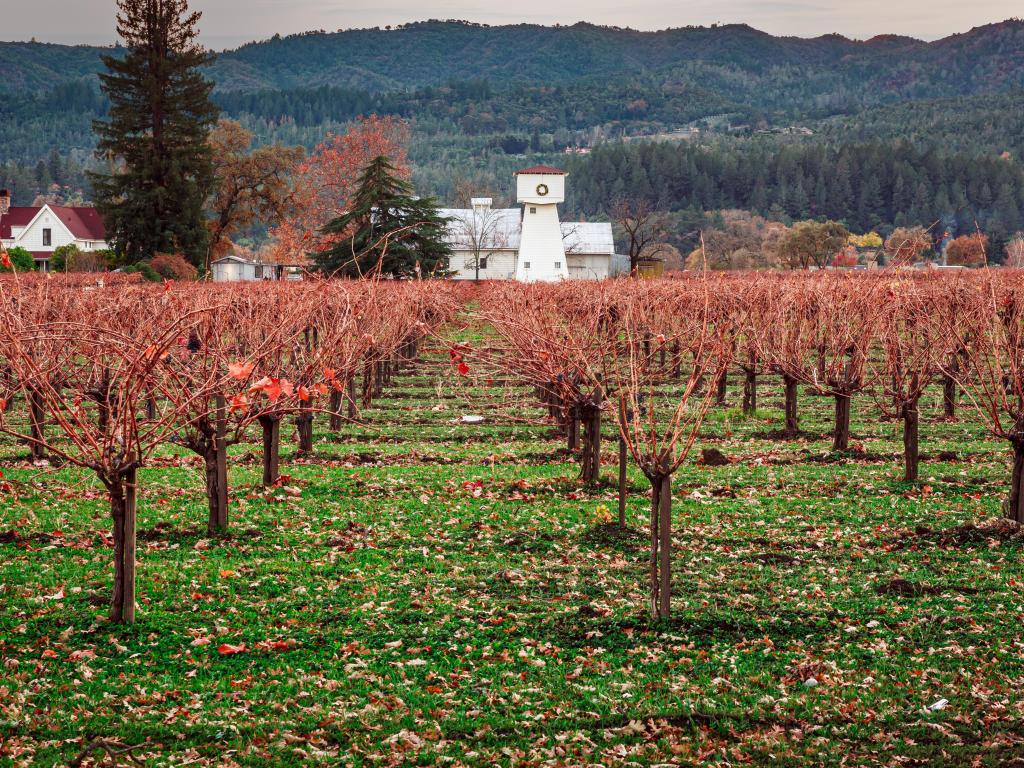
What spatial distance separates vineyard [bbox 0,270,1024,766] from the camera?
8.23 m

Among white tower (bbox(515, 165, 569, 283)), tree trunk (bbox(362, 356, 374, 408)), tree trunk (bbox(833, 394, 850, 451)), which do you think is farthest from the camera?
white tower (bbox(515, 165, 569, 283))

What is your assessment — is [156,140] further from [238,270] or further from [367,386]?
[367,386]

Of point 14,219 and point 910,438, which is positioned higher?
point 14,219

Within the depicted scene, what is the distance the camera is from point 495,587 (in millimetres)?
11828

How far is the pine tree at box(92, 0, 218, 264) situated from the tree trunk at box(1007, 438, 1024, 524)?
53984 mm

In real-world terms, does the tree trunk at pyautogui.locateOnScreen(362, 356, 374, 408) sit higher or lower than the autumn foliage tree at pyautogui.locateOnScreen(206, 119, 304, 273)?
lower

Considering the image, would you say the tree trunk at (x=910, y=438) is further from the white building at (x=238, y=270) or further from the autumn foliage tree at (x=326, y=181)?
the autumn foliage tree at (x=326, y=181)

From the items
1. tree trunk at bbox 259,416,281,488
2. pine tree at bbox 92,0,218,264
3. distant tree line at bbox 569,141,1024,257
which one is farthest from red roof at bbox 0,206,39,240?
tree trunk at bbox 259,416,281,488

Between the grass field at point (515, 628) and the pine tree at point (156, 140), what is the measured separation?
155 feet

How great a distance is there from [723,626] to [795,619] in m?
0.78

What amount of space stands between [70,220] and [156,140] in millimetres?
41841

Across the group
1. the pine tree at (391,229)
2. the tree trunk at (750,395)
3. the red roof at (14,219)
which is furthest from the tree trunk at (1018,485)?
the red roof at (14,219)

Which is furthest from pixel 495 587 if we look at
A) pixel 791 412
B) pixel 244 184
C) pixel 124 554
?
pixel 244 184

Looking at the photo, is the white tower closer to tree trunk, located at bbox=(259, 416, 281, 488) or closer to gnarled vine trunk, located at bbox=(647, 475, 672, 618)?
tree trunk, located at bbox=(259, 416, 281, 488)
